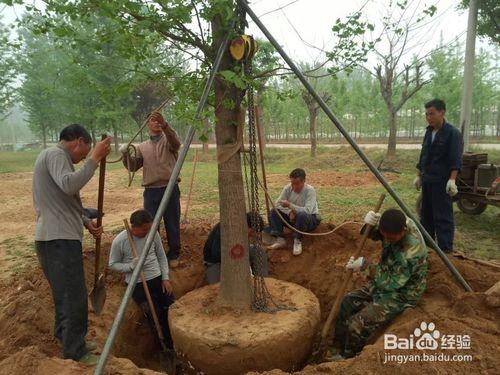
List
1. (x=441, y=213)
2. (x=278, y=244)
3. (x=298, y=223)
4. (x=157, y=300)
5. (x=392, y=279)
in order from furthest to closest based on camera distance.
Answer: (x=278, y=244)
(x=298, y=223)
(x=441, y=213)
(x=157, y=300)
(x=392, y=279)

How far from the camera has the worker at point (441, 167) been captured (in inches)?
177

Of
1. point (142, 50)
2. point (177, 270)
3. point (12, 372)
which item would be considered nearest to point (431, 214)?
point (177, 270)

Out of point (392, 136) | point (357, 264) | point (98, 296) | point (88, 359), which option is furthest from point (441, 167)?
point (392, 136)

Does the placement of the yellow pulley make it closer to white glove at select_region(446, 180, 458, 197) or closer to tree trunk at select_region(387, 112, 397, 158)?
white glove at select_region(446, 180, 458, 197)

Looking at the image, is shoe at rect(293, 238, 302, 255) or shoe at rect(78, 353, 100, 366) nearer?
shoe at rect(78, 353, 100, 366)

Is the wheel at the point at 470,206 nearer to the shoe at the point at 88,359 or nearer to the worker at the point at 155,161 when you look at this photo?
the worker at the point at 155,161

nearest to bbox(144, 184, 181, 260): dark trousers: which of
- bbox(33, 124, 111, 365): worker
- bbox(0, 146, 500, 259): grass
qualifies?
bbox(33, 124, 111, 365): worker

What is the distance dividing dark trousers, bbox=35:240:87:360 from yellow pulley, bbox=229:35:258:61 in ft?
6.38

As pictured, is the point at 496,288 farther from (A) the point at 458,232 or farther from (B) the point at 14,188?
(B) the point at 14,188

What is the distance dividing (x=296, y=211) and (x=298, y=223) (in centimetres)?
15

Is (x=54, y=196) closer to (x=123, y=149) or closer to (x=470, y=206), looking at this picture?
(x=123, y=149)

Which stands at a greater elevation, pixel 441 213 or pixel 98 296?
pixel 441 213

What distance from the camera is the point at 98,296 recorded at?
A: 3.77 metres

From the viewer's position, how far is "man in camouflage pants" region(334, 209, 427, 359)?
3.38m
